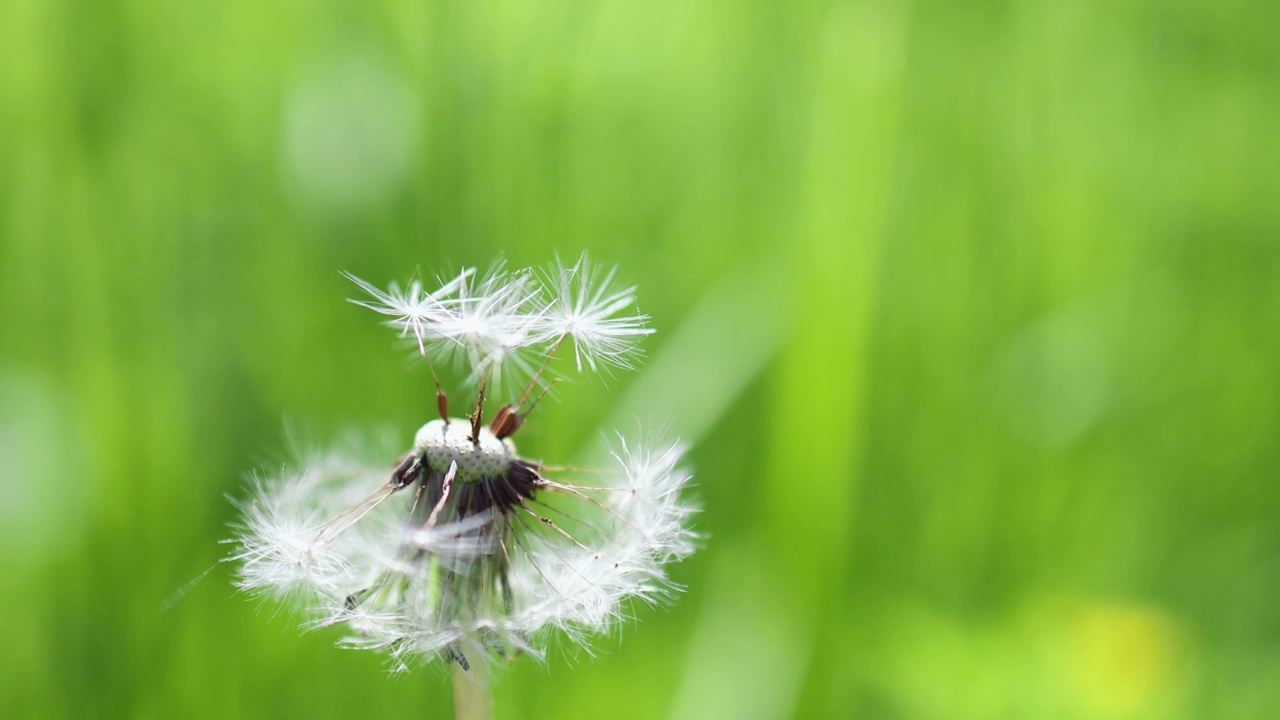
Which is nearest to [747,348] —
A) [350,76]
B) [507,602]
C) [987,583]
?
[987,583]

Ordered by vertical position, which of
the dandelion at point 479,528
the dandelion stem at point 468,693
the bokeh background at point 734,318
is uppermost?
the bokeh background at point 734,318

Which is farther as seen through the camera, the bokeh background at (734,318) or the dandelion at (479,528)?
the bokeh background at (734,318)

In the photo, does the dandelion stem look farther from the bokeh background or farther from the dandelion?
the bokeh background

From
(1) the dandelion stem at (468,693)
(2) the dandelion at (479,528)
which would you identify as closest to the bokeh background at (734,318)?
(2) the dandelion at (479,528)

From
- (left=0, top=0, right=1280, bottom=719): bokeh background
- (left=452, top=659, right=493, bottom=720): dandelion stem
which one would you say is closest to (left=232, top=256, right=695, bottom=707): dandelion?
(left=452, top=659, right=493, bottom=720): dandelion stem

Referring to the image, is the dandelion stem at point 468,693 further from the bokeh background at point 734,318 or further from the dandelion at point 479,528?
the bokeh background at point 734,318

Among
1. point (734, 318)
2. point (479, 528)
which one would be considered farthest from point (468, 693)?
point (734, 318)
